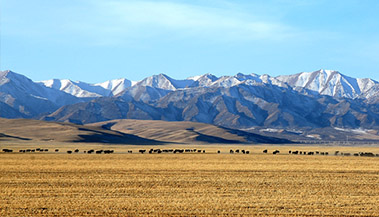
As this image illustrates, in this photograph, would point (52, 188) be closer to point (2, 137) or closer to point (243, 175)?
point (243, 175)

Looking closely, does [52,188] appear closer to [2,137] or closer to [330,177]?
[330,177]

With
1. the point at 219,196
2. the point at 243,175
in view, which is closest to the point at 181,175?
the point at 243,175

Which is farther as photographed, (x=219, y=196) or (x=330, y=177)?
(x=330, y=177)

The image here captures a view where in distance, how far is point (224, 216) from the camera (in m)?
27.2

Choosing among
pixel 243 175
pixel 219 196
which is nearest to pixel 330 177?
pixel 243 175

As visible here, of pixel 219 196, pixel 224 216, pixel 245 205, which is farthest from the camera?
pixel 219 196

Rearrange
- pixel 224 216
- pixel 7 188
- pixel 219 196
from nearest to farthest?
pixel 224 216 → pixel 219 196 → pixel 7 188

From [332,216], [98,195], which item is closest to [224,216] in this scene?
[332,216]

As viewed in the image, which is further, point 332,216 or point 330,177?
point 330,177

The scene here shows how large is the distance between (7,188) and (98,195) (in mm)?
6924

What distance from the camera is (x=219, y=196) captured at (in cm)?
3403

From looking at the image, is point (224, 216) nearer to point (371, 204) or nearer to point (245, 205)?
point (245, 205)

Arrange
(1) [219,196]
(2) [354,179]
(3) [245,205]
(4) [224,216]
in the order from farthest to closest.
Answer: (2) [354,179], (1) [219,196], (3) [245,205], (4) [224,216]

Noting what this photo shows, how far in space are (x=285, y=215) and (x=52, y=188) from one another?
16.2 meters
